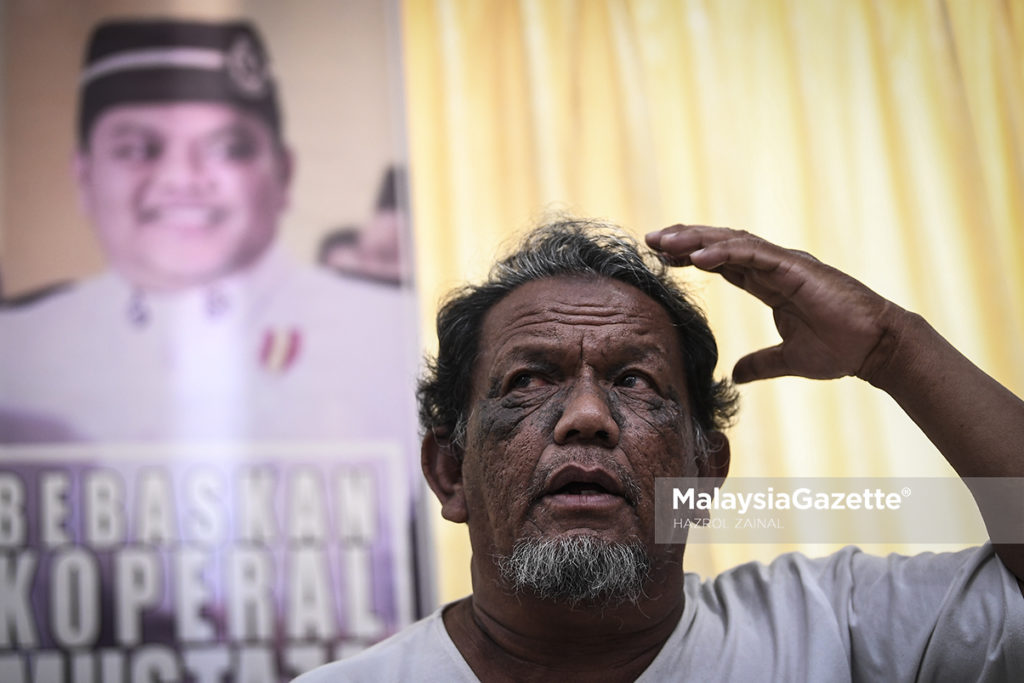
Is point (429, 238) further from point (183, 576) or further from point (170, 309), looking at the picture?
point (183, 576)

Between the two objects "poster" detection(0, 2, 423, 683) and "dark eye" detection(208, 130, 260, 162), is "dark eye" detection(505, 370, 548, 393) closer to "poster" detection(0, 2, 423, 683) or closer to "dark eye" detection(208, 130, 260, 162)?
"poster" detection(0, 2, 423, 683)

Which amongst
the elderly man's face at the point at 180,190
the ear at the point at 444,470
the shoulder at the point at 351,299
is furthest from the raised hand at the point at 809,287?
the elderly man's face at the point at 180,190

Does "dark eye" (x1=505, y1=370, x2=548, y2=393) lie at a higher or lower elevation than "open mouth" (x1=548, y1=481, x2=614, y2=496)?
higher

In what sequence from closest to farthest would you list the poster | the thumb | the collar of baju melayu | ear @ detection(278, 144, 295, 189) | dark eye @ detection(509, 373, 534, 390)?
dark eye @ detection(509, 373, 534, 390) < the thumb < the poster < the collar of baju melayu < ear @ detection(278, 144, 295, 189)

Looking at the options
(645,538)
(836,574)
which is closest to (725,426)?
(836,574)

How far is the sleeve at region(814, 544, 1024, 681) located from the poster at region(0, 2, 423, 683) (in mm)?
1114

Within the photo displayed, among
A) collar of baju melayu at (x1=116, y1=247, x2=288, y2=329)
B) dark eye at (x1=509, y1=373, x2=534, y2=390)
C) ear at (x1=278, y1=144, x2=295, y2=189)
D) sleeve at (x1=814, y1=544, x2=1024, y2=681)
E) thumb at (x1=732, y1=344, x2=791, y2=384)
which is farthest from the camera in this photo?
ear at (x1=278, y1=144, x2=295, y2=189)

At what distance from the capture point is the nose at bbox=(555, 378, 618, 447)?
1544mm

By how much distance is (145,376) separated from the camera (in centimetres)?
248

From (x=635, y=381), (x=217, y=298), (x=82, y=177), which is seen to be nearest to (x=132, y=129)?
(x=82, y=177)

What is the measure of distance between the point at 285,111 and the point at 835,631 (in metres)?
1.84

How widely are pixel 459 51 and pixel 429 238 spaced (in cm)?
51

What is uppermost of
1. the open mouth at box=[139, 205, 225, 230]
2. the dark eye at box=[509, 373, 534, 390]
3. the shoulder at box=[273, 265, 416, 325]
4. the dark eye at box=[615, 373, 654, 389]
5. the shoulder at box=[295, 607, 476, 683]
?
the open mouth at box=[139, 205, 225, 230]

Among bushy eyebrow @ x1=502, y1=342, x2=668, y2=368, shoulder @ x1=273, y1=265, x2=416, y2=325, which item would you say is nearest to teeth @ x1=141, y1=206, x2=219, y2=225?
shoulder @ x1=273, y1=265, x2=416, y2=325
